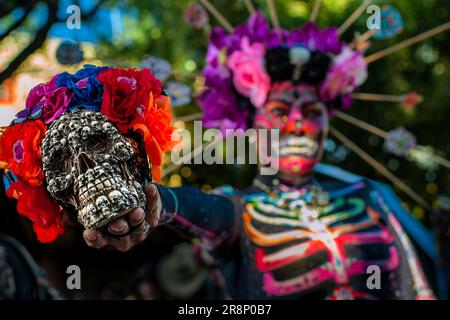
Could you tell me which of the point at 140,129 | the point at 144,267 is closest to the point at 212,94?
the point at 144,267

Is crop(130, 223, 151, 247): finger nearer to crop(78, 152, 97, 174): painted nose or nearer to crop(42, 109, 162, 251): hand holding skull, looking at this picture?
crop(42, 109, 162, 251): hand holding skull

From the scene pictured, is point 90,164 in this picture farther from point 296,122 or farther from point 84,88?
point 296,122

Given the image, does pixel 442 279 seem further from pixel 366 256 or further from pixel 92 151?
pixel 92 151

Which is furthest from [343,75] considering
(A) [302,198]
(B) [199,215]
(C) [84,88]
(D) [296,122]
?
(C) [84,88]

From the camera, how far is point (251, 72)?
3.45 metres

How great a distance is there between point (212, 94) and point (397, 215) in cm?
113

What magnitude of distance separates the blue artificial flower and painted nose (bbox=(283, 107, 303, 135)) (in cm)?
154

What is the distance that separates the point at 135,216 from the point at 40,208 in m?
0.33

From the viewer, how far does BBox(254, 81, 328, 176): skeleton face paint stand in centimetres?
337

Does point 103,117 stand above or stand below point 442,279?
above

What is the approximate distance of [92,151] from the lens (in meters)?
1.83

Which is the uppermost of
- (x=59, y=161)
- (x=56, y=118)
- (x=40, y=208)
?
(x=56, y=118)

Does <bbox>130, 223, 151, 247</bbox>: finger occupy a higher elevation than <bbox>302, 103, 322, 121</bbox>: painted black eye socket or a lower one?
lower

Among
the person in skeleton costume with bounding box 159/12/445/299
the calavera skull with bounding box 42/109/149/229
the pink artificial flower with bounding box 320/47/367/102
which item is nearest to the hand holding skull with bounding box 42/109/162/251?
the calavera skull with bounding box 42/109/149/229
